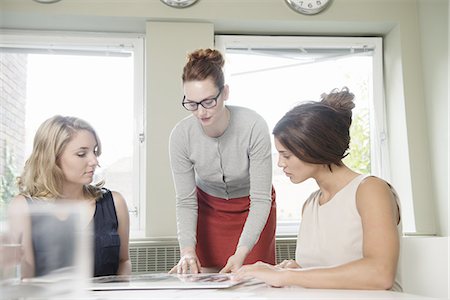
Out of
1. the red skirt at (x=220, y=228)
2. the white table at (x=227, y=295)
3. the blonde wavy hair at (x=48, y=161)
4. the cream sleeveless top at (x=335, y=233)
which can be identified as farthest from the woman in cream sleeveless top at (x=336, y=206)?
the blonde wavy hair at (x=48, y=161)

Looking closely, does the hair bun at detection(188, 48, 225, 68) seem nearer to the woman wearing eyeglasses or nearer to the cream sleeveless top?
the woman wearing eyeglasses

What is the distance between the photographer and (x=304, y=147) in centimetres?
150

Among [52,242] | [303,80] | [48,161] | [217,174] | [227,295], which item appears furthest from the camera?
[303,80]

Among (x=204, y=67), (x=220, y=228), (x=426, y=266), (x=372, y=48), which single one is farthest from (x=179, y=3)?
(x=426, y=266)

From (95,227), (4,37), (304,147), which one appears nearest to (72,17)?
(4,37)

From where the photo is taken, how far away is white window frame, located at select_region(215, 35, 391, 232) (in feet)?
12.0

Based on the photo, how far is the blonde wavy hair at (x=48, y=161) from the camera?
73.9 inches

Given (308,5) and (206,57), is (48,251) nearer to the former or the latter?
(206,57)

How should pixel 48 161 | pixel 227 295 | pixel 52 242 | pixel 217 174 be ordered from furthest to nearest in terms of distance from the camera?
1. pixel 217 174
2. pixel 48 161
3. pixel 227 295
4. pixel 52 242

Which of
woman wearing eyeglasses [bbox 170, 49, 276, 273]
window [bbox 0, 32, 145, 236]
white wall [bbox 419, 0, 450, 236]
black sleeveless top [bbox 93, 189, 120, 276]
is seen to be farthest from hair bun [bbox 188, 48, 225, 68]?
white wall [bbox 419, 0, 450, 236]

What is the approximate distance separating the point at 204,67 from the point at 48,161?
0.66 meters

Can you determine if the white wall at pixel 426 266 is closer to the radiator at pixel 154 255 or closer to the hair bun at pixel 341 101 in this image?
the hair bun at pixel 341 101

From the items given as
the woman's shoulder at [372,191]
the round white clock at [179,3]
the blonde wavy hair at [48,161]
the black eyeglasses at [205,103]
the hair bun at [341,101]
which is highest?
the round white clock at [179,3]

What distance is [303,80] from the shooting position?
147 inches
